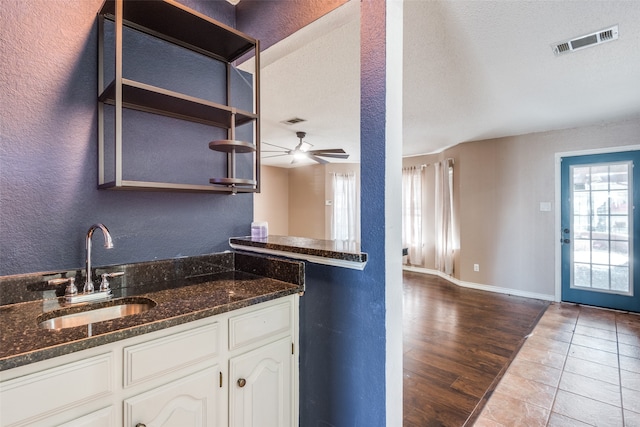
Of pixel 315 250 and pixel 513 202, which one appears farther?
pixel 513 202

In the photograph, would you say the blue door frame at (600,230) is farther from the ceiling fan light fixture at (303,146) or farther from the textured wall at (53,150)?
the textured wall at (53,150)

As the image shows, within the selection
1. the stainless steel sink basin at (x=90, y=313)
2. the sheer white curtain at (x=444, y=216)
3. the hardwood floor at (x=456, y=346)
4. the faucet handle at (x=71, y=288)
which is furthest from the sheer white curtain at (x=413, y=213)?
the faucet handle at (x=71, y=288)

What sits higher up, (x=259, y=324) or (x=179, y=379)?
(x=259, y=324)

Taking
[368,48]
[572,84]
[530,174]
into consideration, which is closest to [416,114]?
[572,84]

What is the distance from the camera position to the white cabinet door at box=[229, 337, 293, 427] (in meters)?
1.19

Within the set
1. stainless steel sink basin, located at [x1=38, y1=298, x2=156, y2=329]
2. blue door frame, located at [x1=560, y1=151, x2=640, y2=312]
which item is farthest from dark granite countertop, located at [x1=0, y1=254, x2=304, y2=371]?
blue door frame, located at [x1=560, y1=151, x2=640, y2=312]

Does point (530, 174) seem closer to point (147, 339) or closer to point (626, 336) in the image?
point (626, 336)

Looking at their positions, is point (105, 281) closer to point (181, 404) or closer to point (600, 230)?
point (181, 404)

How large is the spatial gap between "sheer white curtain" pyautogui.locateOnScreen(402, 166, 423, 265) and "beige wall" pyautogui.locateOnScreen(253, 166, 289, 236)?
285 cm

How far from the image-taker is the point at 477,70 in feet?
8.11

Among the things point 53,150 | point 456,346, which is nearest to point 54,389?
point 53,150

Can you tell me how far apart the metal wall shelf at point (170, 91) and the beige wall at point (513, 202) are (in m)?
4.20

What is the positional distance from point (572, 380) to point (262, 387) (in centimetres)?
241

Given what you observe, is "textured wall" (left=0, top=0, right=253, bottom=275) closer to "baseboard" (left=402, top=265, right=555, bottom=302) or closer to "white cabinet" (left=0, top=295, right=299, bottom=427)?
"white cabinet" (left=0, top=295, right=299, bottom=427)
